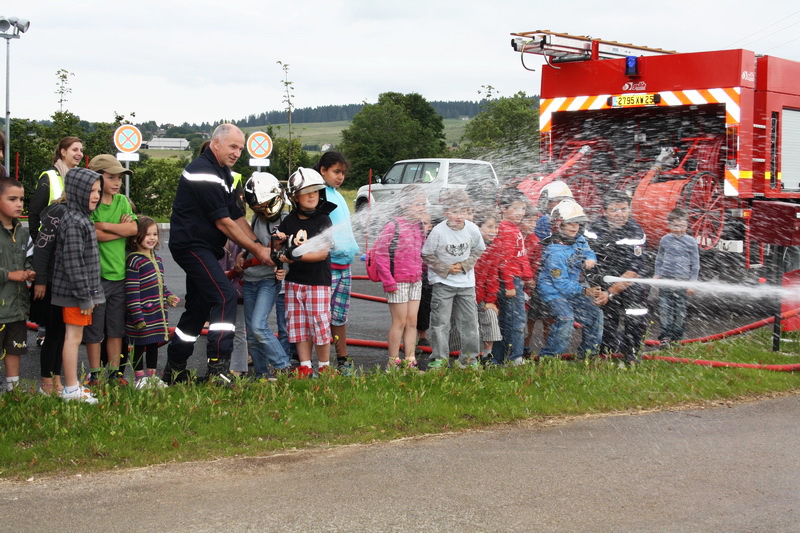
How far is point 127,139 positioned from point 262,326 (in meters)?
16.2

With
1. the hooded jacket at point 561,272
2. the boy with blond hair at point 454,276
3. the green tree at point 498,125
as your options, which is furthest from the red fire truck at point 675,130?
the green tree at point 498,125

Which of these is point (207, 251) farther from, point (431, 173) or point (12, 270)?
point (431, 173)

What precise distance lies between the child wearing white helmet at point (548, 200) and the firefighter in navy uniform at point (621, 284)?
0.41 m

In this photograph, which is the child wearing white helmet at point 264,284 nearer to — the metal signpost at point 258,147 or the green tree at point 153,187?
the metal signpost at point 258,147

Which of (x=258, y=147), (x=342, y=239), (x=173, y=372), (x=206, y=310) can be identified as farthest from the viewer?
(x=258, y=147)

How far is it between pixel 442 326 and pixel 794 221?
3749 mm

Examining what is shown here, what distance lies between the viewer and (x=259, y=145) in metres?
20.7

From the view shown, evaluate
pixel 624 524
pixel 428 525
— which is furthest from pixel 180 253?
pixel 624 524

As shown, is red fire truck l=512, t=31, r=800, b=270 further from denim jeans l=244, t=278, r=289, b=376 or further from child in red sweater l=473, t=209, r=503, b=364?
denim jeans l=244, t=278, r=289, b=376

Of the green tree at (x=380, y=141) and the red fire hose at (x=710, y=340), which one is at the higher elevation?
the green tree at (x=380, y=141)

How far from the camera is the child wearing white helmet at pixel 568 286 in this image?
795 centimetres

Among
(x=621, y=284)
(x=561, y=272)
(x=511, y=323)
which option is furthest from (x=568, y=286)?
A: (x=511, y=323)

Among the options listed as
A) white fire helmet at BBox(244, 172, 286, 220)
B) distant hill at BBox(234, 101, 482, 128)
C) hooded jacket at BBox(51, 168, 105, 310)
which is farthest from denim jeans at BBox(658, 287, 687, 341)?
distant hill at BBox(234, 101, 482, 128)

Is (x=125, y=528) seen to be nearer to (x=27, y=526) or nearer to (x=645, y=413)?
(x=27, y=526)
